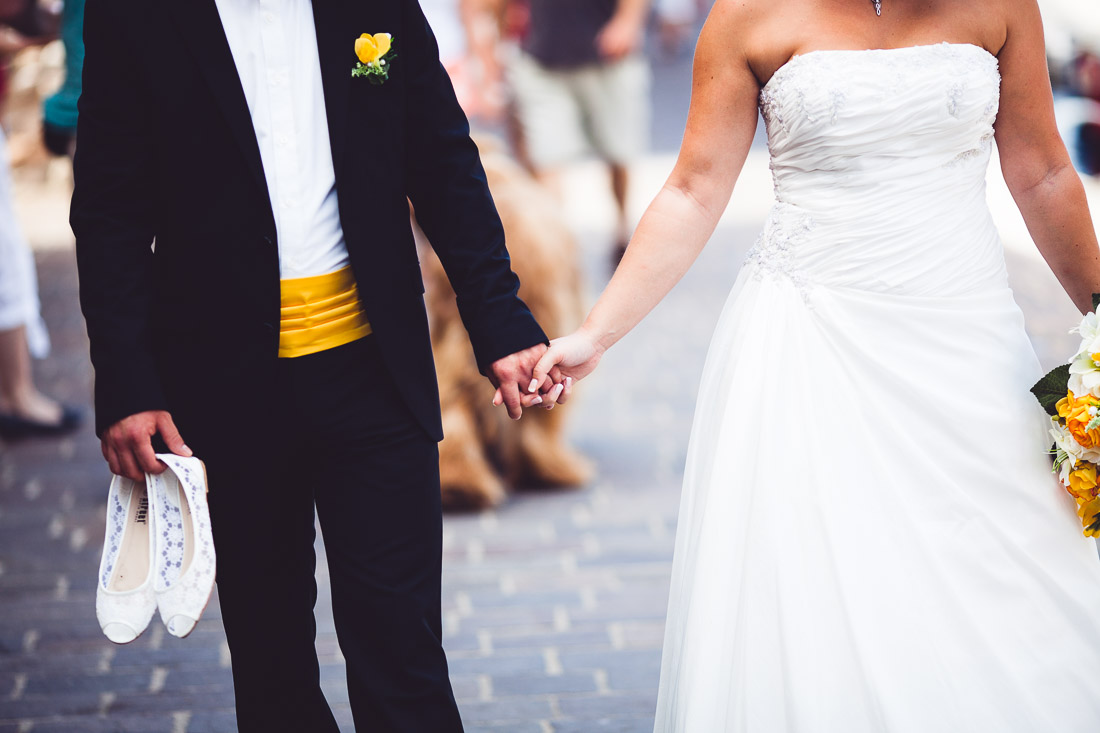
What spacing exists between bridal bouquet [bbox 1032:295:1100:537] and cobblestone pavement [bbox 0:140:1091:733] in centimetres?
146

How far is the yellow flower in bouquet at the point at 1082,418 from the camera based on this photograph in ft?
8.20

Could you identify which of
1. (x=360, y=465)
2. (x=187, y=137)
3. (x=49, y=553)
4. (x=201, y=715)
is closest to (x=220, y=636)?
(x=201, y=715)

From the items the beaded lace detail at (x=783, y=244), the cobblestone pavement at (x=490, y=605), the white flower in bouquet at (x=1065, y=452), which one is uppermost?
the beaded lace detail at (x=783, y=244)

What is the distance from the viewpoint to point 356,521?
2.65m

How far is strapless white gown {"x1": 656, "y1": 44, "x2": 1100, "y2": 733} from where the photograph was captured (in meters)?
2.52

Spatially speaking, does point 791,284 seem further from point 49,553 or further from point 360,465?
point 49,553

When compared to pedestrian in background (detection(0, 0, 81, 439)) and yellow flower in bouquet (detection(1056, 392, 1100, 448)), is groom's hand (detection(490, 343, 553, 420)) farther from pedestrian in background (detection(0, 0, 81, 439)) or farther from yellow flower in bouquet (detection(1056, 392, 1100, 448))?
pedestrian in background (detection(0, 0, 81, 439))

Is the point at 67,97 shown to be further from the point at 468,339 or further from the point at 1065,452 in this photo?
the point at 1065,452

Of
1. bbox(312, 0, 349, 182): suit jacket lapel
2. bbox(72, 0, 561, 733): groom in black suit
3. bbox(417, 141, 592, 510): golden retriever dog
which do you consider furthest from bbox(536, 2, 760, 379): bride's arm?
bbox(417, 141, 592, 510): golden retriever dog

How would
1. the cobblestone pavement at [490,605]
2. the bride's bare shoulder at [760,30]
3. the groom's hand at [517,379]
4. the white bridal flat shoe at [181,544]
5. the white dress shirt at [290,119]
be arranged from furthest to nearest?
1. the cobblestone pavement at [490,605]
2. the groom's hand at [517,379]
3. the bride's bare shoulder at [760,30]
4. the white dress shirt at [290,119]
5. the white bridal flat shoe at [181,544]

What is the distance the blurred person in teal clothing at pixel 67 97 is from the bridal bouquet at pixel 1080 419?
407 cm

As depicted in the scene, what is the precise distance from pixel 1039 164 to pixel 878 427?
28.3 inches

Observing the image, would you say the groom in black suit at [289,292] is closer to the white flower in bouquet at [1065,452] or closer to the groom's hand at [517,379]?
the groom's hand at [517,379]

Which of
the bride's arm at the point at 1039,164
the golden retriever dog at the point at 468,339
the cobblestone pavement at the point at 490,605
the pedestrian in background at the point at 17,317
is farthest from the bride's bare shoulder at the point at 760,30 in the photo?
the pedestrian in background at the point at 17,317
